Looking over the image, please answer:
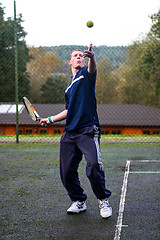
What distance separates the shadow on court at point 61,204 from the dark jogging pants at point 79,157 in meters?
0.32

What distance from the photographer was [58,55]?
12.9 metres

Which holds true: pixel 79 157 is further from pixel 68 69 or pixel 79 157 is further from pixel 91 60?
pixel 68 69

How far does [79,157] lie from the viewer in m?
4.63

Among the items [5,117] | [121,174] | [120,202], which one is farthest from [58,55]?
[5,117]

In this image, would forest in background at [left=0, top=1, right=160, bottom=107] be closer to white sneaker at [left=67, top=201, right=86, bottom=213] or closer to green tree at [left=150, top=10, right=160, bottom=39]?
green tree at [left=150, top=10, right=160, bottom=39]

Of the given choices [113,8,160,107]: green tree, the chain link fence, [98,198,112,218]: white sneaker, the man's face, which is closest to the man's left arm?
the man's face

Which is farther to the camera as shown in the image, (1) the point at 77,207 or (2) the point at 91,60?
(1) the point at 77,207

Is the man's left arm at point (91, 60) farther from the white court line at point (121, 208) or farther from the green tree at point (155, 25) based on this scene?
the green tree at point (155, 25)

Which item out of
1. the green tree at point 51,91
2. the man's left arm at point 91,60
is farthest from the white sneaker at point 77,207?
the green tree at point 51,91

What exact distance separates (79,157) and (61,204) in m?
0.82

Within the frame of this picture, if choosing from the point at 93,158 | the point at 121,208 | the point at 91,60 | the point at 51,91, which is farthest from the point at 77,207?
the point at 51,91

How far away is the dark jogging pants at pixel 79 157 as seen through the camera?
4352mm

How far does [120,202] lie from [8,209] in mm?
1416

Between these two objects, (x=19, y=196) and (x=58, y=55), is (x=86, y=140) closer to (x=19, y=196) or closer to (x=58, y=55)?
(x=19, y=196)
